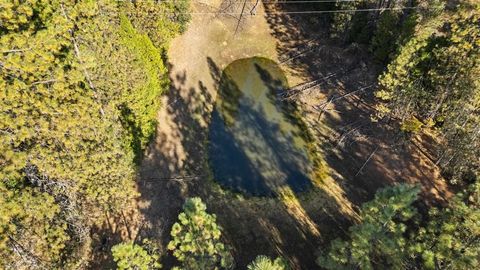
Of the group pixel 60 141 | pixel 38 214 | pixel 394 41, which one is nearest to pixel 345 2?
pixel 394 41

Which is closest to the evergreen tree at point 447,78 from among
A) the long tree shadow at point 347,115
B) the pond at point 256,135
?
the long tree shadow at point 347,115

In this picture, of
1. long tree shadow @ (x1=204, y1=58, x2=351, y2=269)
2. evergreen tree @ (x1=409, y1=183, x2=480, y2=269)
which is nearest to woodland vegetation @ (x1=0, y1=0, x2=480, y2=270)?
evergreen tree @ (x1=409, y1=183, x2=480, y2=269)

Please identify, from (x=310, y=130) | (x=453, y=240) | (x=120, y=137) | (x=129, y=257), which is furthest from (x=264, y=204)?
(x=453, y=240)

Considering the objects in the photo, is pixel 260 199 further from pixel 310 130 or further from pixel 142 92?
pixel 142 92

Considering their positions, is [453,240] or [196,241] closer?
[453,240]

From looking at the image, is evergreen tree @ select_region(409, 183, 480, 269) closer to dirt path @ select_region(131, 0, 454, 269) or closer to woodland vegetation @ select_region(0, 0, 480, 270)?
woodland vegetation @ select_region(0, 0, 480, 270)

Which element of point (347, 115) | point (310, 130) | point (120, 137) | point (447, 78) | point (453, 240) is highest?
point (447, 78)
